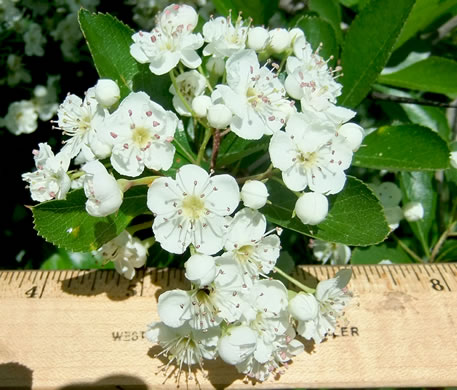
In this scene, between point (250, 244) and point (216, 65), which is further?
point (216, 65)

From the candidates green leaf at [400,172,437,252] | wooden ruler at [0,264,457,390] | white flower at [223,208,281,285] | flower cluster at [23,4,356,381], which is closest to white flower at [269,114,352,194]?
flower cluster at [23,4,356,381]

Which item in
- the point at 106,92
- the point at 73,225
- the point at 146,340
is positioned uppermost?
the point at 106,92

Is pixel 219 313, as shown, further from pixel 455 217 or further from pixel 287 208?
pixel 455 217

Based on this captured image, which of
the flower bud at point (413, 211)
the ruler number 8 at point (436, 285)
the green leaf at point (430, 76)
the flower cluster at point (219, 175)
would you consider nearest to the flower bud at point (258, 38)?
the flower cluster at point (219, 175)

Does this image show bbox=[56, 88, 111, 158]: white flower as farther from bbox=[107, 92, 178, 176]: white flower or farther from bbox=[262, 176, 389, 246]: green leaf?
bbox=[262, 176, 389, 246]: green leaf

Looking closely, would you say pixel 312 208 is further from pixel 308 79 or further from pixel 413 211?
pixel 413 211

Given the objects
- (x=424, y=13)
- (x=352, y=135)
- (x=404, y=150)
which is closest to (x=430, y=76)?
(x=424, y=13)

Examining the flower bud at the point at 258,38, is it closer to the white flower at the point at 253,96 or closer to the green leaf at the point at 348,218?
the white flower at the point at 253,96
